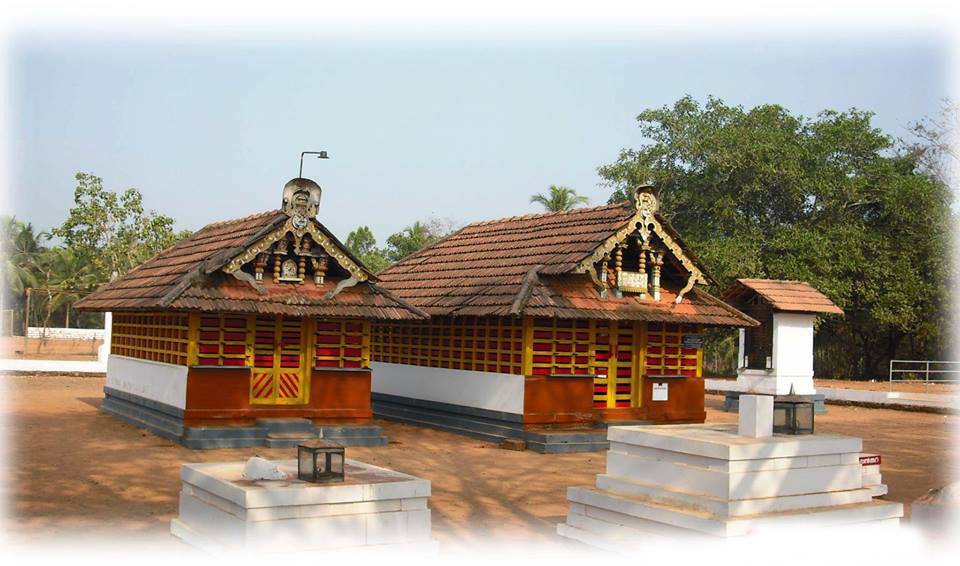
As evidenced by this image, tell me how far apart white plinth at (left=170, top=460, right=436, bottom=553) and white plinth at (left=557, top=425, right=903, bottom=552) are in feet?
5.98

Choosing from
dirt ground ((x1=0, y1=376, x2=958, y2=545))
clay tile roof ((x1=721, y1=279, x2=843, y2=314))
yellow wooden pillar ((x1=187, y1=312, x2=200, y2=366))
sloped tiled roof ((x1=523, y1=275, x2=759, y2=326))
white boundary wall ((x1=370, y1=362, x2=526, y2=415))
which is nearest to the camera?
dirt ground ((x1=0, y1=376, x2=958, y2=545))

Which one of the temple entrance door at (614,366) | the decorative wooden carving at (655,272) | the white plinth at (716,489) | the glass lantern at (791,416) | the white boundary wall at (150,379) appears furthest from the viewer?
the decorative wooden carving at (655,272)

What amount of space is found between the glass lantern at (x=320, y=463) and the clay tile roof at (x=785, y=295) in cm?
1835

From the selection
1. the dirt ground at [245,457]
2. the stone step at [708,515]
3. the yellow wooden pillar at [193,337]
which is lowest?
the dirt ground at [245,457]

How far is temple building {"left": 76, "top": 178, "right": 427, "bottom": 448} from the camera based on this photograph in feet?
49.9

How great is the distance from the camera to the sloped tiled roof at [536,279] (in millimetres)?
16766

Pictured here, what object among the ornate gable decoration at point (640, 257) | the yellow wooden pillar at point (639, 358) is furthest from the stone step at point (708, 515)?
the yellow wooden pillar at point (639, 358)

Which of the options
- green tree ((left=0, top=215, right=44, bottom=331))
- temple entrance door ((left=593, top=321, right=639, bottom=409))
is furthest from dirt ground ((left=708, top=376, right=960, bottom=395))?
green tree ((left=0, top=215, right=44, bottom=331))

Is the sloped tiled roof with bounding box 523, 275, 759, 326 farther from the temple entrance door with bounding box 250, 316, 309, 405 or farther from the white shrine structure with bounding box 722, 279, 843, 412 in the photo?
the white shrine structure with bounding box 722, 279, 843, 412

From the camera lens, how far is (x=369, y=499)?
7.85m

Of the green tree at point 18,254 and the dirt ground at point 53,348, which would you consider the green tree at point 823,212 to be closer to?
the dirt ground at point 53,348

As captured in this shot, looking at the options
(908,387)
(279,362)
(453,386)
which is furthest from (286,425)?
(908,387)

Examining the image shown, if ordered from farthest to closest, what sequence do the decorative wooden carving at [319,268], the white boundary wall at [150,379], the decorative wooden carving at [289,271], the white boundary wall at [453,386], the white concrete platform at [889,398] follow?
the white concrete platform at [889,398] → the white boundary wall at [453,386] → the decorative wooden carving at [319,268] → the decorative wooden carving at [289,271] → the white boundary wall at [150,379]

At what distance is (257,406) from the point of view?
51.5 feet
